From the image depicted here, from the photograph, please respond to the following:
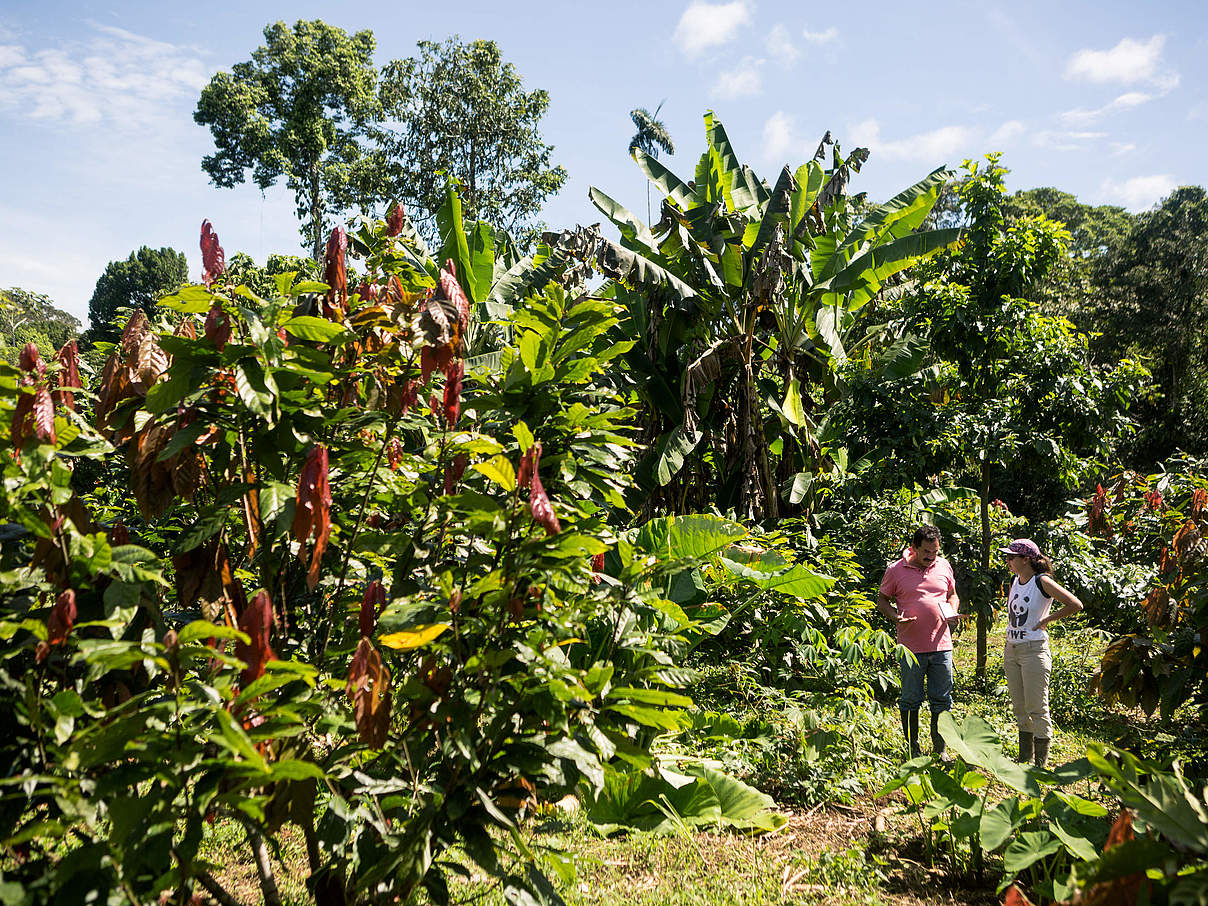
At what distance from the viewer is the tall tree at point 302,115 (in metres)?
26.3

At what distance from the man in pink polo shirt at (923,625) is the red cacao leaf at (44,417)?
5058 mm

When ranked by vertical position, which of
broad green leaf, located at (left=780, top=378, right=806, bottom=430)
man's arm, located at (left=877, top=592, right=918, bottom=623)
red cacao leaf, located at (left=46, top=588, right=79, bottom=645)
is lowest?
man's arm, located at (left=877, top=592, right=918, bottom=623)

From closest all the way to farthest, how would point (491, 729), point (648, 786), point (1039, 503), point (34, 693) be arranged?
point (34, 693), point (491, 729), point (648, 786), point (1039, 503)

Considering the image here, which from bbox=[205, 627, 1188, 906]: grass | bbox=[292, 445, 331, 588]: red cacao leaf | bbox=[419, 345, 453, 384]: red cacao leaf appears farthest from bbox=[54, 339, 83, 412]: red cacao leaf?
bbox=[205, 627, 1188, 906]: grass

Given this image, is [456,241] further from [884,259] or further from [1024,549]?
[1024,549]

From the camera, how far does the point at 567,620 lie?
226cm

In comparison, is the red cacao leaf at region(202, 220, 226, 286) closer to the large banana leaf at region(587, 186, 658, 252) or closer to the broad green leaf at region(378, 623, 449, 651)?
the broad green leaf at region(378, 623, 449, 651)

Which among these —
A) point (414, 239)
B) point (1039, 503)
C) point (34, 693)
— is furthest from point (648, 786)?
point (1039, 503)

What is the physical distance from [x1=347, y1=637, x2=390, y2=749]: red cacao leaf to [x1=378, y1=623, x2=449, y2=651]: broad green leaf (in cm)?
5

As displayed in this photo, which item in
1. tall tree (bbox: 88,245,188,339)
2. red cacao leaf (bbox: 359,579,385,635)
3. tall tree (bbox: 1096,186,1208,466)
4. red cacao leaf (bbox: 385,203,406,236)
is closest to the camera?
red cacao leaf (bbox: 359,579,385,635)

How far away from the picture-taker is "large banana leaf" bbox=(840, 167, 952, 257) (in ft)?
27.9

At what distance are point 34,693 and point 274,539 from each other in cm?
66

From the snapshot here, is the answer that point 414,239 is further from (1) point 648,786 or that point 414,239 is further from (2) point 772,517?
(1) point 648,786

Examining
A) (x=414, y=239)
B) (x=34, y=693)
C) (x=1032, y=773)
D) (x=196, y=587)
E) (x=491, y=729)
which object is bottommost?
(x=1032, y=773)
